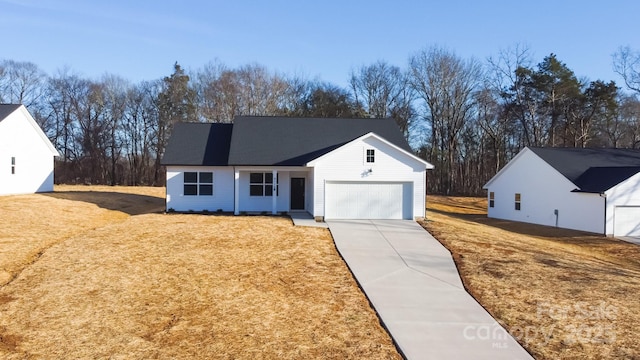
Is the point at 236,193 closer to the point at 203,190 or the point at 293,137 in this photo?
the point at 203,190

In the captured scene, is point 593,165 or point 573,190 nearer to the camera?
point 573,190

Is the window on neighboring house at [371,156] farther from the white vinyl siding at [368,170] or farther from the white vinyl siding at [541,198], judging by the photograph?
the white vinyl siding at [541,198]

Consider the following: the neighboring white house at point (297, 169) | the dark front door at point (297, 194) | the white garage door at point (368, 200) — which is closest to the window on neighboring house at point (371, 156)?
the neighboring white house at point (297, 169)

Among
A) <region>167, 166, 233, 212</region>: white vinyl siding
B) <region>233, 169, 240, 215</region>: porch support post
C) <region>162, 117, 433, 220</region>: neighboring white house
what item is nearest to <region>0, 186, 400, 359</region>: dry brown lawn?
<region>162, 117, 433, 220</region>: neighboring white house

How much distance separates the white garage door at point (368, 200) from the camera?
20.1 metres

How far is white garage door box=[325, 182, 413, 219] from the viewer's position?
20141 millimetres

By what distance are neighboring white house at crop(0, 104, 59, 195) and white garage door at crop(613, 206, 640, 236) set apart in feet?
110

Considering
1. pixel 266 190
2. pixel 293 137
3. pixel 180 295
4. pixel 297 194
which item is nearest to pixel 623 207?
pixel 297 194

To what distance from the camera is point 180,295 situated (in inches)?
384

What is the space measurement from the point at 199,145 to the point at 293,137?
206 inches

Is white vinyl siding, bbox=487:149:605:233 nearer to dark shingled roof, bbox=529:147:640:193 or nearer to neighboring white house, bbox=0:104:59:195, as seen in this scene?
dark shingled roof, bbox=529:147:640:193

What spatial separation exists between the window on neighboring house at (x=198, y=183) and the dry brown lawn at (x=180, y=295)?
527cm

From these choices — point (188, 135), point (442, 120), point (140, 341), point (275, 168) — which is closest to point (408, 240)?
point (275, 168)

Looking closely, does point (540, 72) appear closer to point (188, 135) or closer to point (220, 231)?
point (188, 135)
